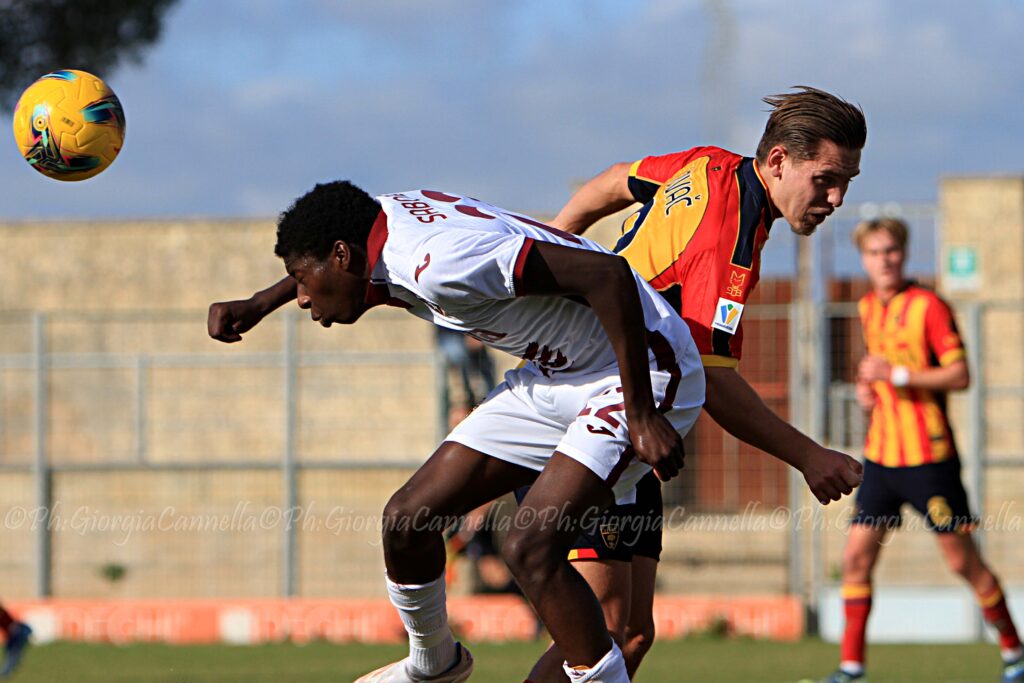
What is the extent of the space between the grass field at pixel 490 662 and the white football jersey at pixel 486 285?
13.4ft

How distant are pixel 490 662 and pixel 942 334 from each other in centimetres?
359

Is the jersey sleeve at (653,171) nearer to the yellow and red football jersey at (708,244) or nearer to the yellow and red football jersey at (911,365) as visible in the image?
the yellow and red football jersey at (708,244)

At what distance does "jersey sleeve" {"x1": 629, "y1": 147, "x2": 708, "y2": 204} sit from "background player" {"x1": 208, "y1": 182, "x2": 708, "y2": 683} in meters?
0.76

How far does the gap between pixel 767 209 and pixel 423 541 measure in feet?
5.45

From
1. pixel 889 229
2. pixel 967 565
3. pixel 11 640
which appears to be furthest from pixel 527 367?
pixel 11 640

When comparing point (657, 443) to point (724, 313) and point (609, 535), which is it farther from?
point (609, 535)

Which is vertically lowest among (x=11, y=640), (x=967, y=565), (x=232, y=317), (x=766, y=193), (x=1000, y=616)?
(x=11, y=640)

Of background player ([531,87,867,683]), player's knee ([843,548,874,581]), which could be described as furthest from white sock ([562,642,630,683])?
player's knee ([843,548,874,581])

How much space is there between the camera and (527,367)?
17.7 feet

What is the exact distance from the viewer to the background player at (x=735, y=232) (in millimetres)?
5387

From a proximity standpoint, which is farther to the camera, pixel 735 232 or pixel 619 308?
pixel 735 232

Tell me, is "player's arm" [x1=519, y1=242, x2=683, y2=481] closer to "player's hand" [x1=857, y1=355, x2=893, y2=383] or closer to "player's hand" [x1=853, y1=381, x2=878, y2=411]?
"player's hand" [x1=857, y1=355, x2=893, y2=383]

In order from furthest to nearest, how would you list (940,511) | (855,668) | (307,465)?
(307,465) → (940,511) → (855,668)

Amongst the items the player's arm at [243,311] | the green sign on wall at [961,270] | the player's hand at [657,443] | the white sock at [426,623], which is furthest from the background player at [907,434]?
the green sign on wall at [961,270]
